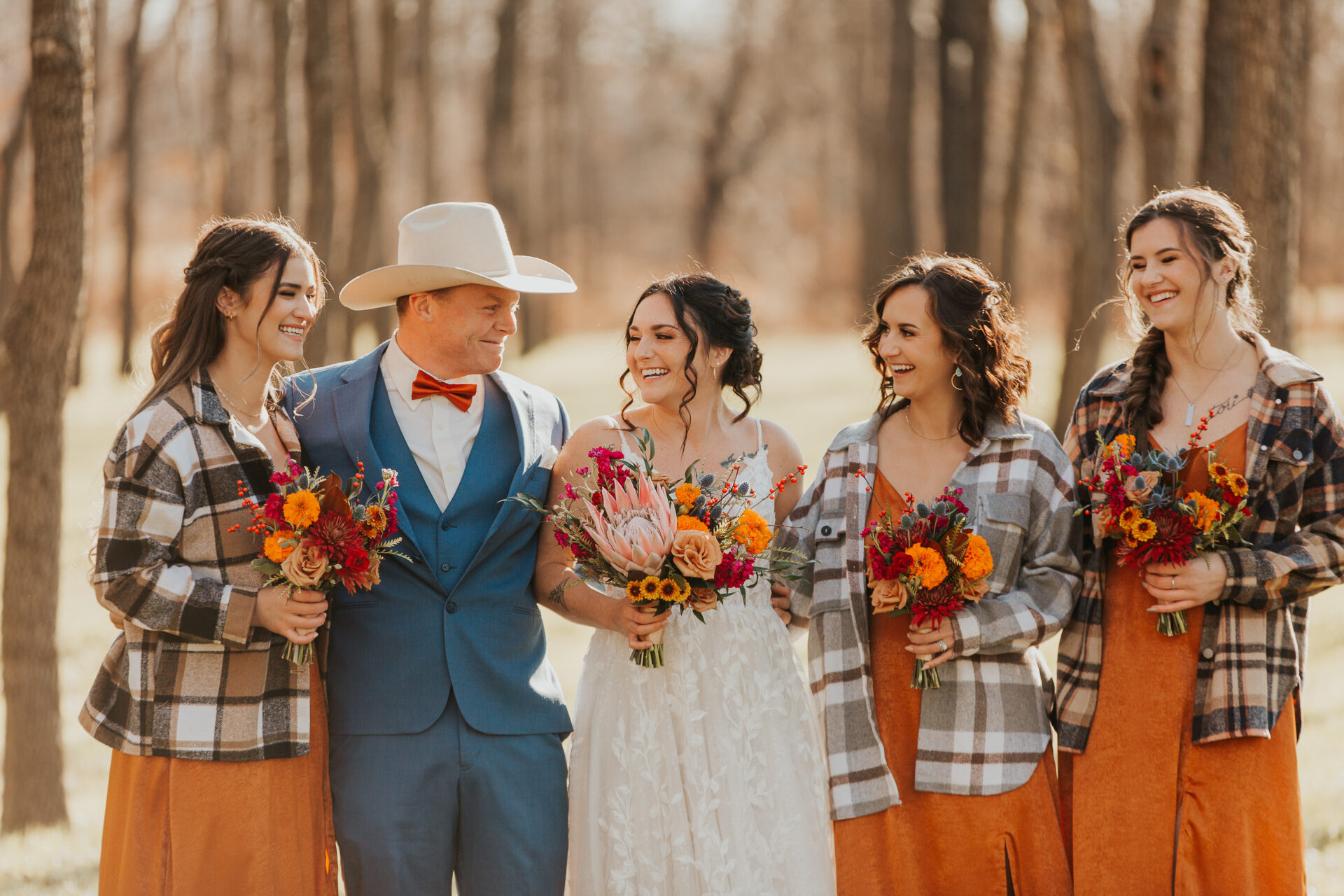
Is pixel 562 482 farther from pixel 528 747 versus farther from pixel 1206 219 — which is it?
pixel 1206 219

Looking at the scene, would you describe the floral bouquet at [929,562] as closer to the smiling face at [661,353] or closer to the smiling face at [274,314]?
the smiling face at [661,353]

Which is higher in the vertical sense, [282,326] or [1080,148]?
[1080,148]

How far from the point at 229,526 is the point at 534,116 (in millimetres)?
32389

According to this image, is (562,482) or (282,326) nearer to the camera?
(282,326)

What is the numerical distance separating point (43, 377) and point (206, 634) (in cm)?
301

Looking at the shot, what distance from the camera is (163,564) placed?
3.70 metres

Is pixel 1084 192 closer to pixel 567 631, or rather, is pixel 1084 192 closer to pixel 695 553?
pixel 567 631

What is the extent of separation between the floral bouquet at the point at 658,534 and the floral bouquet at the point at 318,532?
0.50m

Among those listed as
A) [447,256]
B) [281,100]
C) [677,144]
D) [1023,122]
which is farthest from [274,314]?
[677,144]

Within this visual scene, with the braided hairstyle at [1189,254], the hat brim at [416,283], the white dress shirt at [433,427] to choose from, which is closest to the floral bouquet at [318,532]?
the white dress shirt at [433,427]

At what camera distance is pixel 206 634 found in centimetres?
369

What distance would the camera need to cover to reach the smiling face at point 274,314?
3914mm

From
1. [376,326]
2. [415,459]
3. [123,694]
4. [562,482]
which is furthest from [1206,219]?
[376,326]

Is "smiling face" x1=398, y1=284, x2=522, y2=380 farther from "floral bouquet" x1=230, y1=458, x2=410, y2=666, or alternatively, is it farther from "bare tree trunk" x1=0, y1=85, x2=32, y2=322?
"bare tree trunk" x1=0, y1=85, x2=32, y2=322
